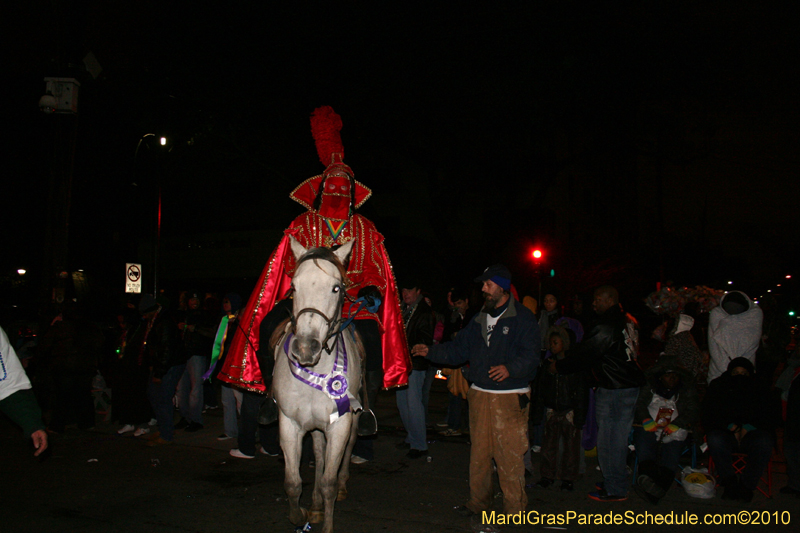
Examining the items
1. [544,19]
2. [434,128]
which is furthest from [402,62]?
[544,19]

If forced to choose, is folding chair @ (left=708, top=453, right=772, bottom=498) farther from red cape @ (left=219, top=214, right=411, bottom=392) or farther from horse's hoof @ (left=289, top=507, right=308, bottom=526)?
horse's hoof @ (left=289, top=507, right=308, bottom=526)

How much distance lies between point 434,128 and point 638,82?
560 centimetres

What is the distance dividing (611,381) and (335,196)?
10.4 ft

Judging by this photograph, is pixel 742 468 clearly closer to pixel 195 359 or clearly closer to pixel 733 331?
pixel 733 331

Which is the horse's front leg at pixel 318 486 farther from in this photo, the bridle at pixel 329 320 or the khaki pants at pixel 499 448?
the khaki pants at pixel 499 448

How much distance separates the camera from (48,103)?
36.0 ft

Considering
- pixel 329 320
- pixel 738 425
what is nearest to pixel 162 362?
pixel 329 320

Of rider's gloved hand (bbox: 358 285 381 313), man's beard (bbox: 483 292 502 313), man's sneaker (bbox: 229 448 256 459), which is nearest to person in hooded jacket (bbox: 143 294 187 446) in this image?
man's sneaker (bbox: 229 448 256 459)

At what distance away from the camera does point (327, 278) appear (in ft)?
14.3

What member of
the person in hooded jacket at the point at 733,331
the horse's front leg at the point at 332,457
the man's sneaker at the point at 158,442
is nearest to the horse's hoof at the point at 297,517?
the horse's front leg at the point at 332,457

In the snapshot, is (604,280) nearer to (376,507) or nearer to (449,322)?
(449,322)

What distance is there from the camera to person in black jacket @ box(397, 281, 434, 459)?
24.7 feet

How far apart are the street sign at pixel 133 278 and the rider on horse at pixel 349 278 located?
10.8 metres

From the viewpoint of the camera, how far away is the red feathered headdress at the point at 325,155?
623cm
